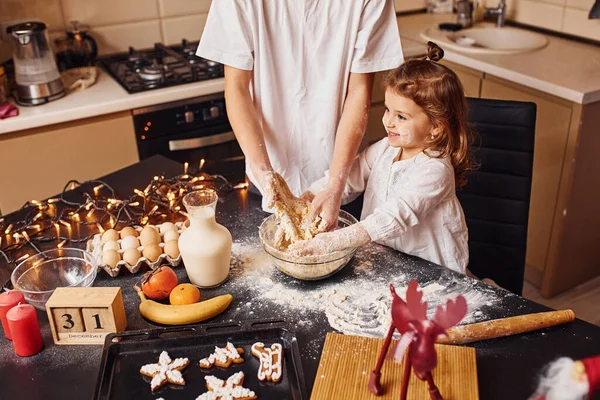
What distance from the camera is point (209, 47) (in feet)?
5.30

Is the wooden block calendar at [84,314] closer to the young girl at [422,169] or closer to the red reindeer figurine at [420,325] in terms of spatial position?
the young girl at [422,169]

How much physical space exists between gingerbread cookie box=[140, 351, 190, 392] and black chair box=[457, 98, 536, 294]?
104 cm

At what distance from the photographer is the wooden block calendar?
3.83 feet

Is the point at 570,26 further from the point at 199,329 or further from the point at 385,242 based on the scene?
the point at 199,329

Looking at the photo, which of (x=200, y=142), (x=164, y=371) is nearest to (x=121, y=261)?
(x=164, y=371)

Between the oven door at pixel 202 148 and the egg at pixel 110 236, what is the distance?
937 mm

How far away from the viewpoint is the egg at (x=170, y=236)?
4.68 ft

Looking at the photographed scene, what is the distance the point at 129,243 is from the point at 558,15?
2.23 m

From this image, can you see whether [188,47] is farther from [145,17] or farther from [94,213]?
[94,213]

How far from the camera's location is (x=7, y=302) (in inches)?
47.6

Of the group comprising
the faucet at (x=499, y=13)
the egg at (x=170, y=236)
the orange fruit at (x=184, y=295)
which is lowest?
the orange fruit at (x=184, y=295)

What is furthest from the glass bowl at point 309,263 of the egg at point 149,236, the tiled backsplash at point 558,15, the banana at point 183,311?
the tiled backsplash at point 558,15

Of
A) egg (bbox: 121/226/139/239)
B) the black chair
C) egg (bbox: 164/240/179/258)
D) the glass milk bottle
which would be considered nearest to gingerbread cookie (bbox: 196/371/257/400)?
the glass milk bottle

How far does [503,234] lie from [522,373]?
782 mm
